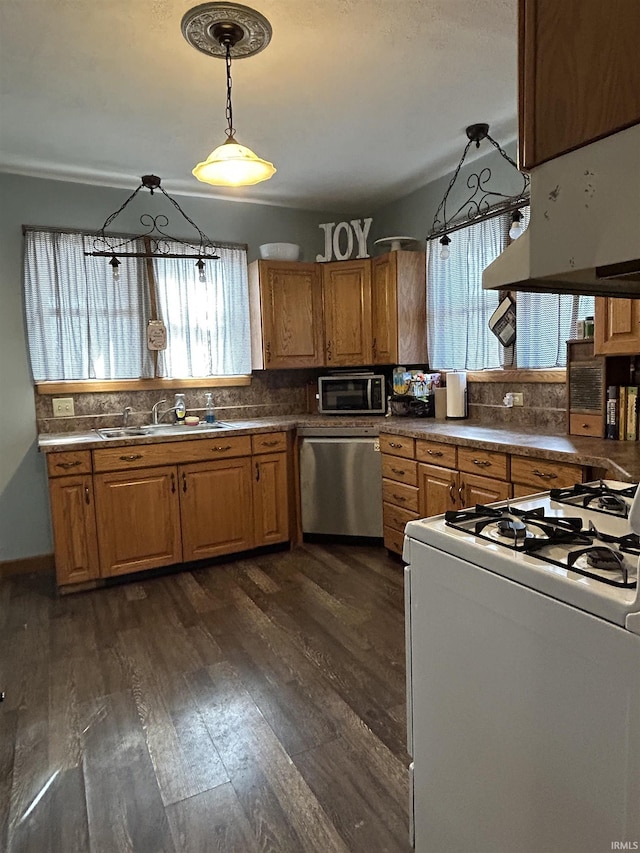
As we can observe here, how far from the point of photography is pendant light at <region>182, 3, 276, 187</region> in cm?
198

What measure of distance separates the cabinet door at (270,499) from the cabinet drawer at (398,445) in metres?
0.73

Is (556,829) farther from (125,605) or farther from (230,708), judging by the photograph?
(125,605)

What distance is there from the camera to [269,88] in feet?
8.38

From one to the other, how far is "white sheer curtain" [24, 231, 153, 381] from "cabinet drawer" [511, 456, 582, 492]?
8.64 feet

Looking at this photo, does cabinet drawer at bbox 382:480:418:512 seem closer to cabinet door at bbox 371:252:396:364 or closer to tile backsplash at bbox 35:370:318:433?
cabinet door at bbox 371:252:396:364

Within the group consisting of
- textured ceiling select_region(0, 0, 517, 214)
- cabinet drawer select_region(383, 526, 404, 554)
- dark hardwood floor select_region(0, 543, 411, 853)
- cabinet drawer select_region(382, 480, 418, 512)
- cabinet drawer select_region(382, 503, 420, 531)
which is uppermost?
textured ceiling select_region(0, 0, 517, 214)

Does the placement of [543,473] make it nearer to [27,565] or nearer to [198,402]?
[198,402]

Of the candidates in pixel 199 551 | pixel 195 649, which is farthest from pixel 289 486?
pixel 195 649

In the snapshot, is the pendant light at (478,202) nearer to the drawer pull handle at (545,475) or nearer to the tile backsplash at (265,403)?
the tile backsplash at (265,403)

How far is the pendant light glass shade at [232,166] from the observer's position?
2.14m

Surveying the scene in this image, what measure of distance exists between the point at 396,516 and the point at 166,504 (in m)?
1.48

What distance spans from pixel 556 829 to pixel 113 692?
183 cm

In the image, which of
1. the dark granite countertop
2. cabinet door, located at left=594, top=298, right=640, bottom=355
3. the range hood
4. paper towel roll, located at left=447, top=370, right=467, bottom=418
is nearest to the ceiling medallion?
the range hood

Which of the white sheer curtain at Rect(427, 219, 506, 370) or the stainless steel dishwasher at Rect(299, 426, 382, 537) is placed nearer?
the white sheer curtain at Rect(427, 219, 506, 370)
